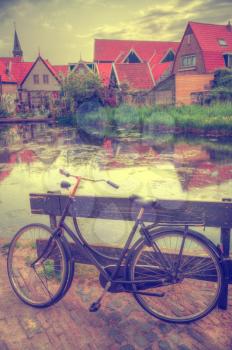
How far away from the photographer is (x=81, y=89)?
29.0m

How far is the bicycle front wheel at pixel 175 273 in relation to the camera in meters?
2.76

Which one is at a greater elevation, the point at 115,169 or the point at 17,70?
the point at 17,70

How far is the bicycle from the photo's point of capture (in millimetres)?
2754

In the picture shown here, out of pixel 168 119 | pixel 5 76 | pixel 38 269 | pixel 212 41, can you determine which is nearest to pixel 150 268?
pixel 38 269

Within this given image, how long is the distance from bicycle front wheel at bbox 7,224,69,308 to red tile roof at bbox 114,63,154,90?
35.6 meters

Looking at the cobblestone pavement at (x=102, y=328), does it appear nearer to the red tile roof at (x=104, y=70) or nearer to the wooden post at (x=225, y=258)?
the wooden post at (x=225, y=258)

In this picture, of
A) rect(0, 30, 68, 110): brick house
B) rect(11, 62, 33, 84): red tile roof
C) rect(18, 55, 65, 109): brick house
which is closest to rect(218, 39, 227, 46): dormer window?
rect(0, 30, 68, 110): brick house

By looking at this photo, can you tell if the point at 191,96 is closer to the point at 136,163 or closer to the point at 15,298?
the point at 136,163

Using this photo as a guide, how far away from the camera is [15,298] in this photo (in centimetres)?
339

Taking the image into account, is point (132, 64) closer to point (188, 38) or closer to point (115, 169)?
point (188, 38)

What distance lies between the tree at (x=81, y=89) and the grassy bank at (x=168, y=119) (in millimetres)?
3190

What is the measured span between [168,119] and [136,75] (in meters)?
20.3

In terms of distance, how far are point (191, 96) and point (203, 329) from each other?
103 ft

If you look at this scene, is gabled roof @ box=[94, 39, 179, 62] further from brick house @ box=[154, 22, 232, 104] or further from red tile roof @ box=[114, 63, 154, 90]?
brick house @ box=[154, 22, 232, 104]
